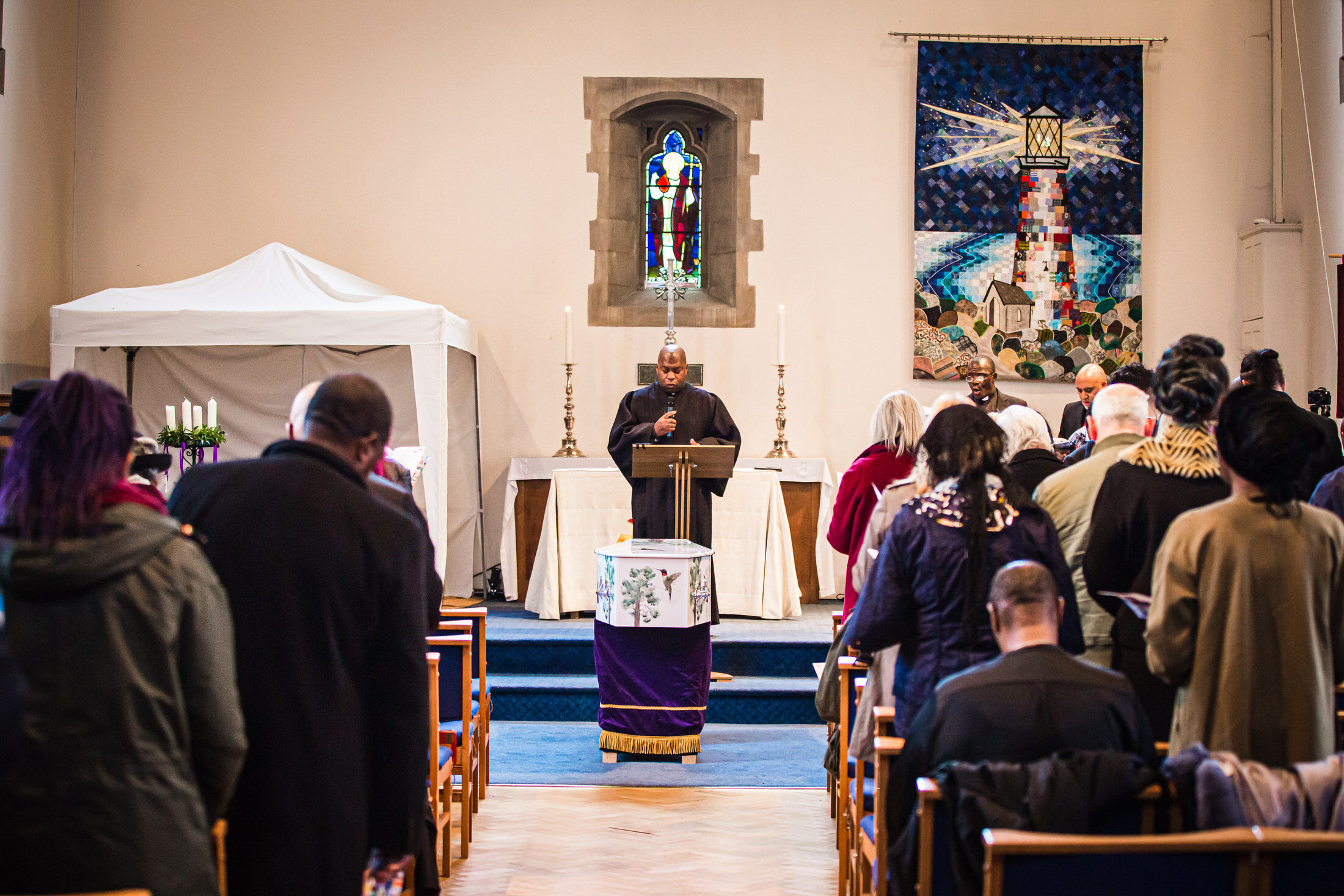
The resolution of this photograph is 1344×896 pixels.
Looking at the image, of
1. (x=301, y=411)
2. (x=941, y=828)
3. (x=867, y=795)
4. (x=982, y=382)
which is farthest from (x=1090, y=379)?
(x=301, y=411)

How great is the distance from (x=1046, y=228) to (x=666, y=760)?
5.14 m

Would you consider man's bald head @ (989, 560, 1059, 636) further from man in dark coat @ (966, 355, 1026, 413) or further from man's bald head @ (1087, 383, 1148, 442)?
man in dark coat @ (966, 355, 1026, 413)

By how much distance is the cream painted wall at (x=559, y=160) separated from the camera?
27.3 feet

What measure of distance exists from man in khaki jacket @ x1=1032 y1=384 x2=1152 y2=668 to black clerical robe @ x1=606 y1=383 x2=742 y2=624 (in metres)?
2.83

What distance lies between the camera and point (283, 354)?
7594 mm

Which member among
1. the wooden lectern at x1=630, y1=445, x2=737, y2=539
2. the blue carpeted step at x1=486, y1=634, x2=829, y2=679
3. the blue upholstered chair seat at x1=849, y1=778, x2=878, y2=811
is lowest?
the blue carpeted step at x1=486, y1=634, x2=829, y2=679

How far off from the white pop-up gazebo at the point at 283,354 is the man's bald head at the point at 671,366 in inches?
56.6

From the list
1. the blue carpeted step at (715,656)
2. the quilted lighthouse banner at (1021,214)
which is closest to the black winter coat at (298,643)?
the blue carpeted step at (715,656)

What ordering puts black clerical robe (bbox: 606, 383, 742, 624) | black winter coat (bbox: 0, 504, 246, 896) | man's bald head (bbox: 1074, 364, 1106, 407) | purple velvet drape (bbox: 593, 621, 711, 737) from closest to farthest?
black winter coat (bbox: 0, 504, 246, 896) → purple velvet drape (bbox: 593, 621, 711, 737) → man's bald head (bbox: 1074, 364, 1106, 407) → black clerical robe (bbox: 606, 383, 742, 624)

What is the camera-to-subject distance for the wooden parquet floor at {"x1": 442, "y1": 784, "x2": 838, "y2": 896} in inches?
144

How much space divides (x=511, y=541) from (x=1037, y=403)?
12.6 feet

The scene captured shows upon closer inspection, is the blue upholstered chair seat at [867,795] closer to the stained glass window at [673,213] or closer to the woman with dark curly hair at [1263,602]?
the woman with dark curly hair at [1263,602]

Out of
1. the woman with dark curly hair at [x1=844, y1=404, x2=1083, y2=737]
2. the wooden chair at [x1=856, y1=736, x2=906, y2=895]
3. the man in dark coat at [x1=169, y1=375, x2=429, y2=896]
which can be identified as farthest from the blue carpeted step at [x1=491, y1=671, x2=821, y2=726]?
the man in dark coat at [x1=169, y1=375, x2=429, y2=896]

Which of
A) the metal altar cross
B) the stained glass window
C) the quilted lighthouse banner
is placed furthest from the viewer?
the stained glass window
